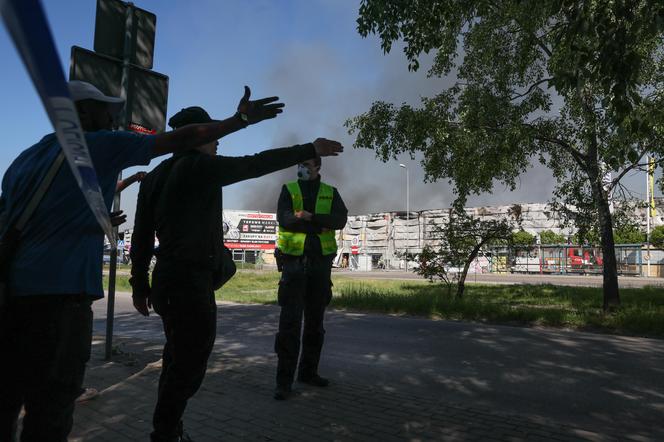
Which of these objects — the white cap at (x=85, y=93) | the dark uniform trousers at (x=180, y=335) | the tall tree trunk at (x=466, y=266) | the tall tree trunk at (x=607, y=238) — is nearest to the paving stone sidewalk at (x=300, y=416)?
the dark uniform trousers at (x=180, y=335)

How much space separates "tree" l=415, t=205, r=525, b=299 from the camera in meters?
13.7

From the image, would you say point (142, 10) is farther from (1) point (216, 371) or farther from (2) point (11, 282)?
(2) point (11, 282)

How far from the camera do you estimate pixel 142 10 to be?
6.00 metres

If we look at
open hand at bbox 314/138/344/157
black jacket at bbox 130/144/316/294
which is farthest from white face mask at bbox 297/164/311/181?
open hand at bbox 314/138/344/157

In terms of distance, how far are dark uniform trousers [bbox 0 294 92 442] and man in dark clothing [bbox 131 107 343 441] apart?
76cm

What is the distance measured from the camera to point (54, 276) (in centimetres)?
207

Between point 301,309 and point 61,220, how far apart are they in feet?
8.43

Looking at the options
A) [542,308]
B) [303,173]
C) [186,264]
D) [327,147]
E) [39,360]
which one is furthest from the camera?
[542,308]

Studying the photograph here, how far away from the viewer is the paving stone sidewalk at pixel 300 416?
136 inches

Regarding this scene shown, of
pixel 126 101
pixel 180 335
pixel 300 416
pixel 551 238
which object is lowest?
pixel 300 416

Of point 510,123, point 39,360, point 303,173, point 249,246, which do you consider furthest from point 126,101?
point 249,246

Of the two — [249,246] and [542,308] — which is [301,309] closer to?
[542,308]

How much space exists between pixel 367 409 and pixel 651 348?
4591 millimetres

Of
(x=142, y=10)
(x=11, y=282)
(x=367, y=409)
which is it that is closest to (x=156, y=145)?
(x=11, y=282)
